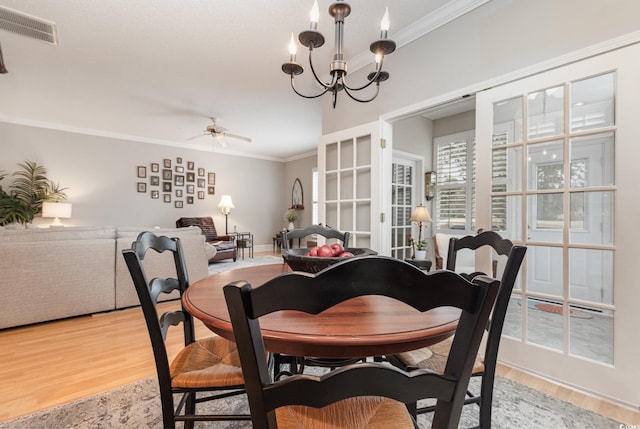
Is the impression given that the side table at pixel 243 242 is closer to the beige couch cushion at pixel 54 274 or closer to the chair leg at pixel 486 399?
the beige couch cushion at pixel 54 274

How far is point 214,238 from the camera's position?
6.50m

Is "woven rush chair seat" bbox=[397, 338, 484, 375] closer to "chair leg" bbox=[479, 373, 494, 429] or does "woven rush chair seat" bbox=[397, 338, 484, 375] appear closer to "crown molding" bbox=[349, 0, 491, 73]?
"chair leg" bbox=[479, 373, 494, 429]

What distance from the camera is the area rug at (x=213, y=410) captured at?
142cm

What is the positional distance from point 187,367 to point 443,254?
3.27 m

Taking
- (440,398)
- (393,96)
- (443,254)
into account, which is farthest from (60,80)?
(443,254)

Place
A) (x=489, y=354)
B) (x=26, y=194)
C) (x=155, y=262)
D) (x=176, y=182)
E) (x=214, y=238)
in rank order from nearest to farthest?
1. (x=489, y=354)
2. (x=155, y=262)
3. (x=26, y=194)
4. (x=214, y=238)
5. (x=176, y=182)

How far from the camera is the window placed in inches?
165

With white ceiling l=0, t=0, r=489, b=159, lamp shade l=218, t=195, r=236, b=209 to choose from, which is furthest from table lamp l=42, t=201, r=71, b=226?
lamp shade l=218, t=195, r=236, b=209

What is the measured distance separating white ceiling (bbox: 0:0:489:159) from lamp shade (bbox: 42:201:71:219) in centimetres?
150

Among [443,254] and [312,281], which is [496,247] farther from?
[443,254]

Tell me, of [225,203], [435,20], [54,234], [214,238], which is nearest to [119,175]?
[225,203]

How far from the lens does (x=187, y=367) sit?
114cm

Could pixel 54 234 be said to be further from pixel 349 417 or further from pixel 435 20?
pixel 435 20

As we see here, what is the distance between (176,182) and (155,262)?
382 centimetres
